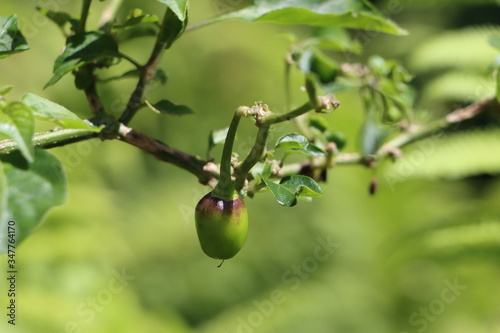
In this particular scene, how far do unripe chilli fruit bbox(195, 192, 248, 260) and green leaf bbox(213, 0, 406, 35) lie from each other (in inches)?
10.5

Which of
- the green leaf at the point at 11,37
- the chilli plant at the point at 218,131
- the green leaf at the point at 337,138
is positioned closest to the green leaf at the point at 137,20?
the chilli plant at the point at 218,131

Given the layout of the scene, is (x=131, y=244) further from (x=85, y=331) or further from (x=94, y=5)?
(x=94, y=5)

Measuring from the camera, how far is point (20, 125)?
432mm

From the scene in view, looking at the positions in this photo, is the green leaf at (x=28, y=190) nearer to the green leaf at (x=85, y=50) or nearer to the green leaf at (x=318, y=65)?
the green leaf at (x=85, y=50)

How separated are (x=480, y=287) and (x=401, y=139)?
168 cm

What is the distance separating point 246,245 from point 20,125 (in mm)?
2250

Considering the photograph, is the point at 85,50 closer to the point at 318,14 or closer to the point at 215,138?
the point at 215,138

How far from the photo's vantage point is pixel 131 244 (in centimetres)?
250

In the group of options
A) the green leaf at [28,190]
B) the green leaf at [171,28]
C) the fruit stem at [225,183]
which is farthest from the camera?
the green leaf at [171,28]

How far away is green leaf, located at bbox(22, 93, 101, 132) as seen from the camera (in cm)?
47

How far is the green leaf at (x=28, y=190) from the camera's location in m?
0.40

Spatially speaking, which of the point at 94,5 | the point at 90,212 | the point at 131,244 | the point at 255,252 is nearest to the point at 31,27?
the point at 94,5

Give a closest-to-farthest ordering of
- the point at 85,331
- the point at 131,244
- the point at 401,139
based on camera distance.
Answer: the point at 401,139 < the point at 85,331 < the point at 131,244

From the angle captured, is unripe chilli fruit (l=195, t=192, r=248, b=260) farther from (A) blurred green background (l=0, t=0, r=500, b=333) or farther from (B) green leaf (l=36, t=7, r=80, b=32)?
(A) blurred green background (l=0, t=0, r=500, b=333)
